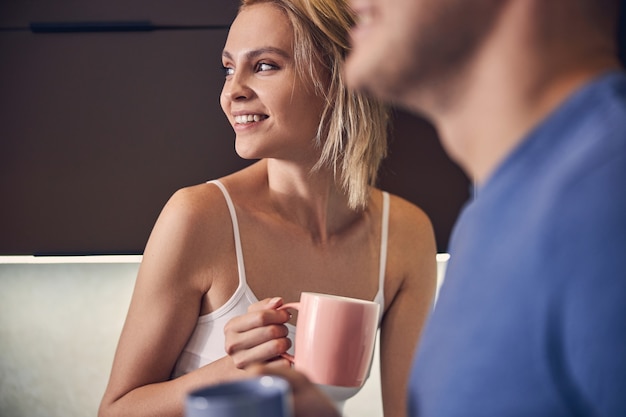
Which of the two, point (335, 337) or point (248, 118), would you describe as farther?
point (248, 118)

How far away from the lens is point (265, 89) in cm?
136

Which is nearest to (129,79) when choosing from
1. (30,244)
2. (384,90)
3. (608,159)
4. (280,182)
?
(30,244)

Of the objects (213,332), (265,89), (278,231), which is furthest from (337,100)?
(213,332)

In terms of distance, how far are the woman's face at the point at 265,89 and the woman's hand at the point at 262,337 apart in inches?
15.2

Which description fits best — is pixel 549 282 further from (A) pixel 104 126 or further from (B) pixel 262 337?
(A) pixel 104 126

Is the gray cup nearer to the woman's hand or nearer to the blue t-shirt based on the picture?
the blue t-shirt

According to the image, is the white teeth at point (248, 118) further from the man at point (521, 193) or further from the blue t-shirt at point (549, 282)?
the blue t-shirt at point (549, 282)

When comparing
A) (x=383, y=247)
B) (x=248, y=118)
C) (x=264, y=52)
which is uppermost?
(x=264, y=52)

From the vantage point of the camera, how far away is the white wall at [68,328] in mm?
2152

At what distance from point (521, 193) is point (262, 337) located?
564 millimetres

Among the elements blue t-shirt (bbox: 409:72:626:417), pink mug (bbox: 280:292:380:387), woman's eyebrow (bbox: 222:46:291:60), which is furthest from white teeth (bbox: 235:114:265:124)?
blue t-shirt (bbox: 409:72:626:417)

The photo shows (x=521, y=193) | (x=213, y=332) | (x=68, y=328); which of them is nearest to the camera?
(x=521, y=193)

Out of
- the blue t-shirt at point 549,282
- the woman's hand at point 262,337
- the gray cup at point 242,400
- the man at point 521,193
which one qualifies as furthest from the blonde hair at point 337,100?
the gray cup at point 242,400

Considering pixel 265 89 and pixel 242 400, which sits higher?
pixel 265 89
